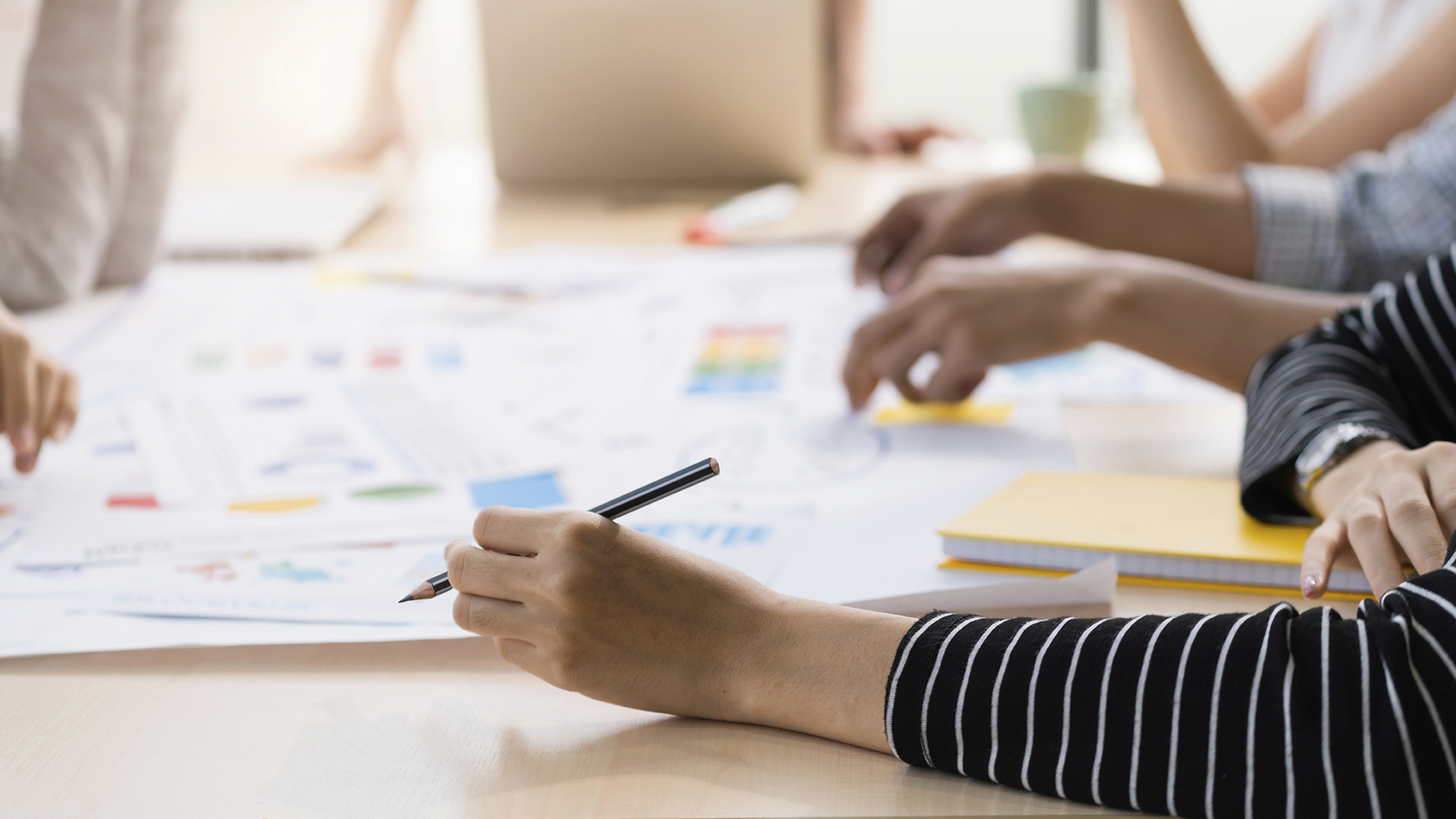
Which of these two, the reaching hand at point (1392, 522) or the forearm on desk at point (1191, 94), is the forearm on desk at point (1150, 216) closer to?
the forearm on desk at point (1191, 94)

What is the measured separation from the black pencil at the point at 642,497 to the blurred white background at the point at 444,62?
0.84 m

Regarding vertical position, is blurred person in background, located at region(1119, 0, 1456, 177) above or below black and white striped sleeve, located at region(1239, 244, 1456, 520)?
above

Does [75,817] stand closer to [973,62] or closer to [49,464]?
[49,464]

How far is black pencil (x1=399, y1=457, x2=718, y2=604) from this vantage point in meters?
0.44

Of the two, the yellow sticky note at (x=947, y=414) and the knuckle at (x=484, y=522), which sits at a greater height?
the knuckle at (x=484, y=522)

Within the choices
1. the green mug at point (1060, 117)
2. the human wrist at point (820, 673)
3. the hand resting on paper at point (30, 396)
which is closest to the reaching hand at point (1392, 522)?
the human wrist at point (820, 673)

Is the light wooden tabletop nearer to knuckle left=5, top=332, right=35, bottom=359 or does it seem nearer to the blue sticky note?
the blue sticky note

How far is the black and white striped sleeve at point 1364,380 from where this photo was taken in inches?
21.8

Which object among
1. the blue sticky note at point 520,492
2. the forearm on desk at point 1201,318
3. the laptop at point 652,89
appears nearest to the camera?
the blue sticky note at point 520,492

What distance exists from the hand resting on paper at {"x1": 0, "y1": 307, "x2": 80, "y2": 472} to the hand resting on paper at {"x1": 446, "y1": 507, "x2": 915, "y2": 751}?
1.06 feet

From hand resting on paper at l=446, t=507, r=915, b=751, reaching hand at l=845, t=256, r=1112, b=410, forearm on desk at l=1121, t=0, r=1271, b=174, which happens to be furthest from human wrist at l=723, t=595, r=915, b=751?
forearm on desk at l=1121, t=0, r=1271, b=174

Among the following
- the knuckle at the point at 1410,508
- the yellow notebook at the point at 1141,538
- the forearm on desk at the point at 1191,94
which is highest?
the forearm on desk at the point at 1191,94

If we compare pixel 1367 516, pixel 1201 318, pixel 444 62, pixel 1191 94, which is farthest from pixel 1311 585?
pixel 444 62

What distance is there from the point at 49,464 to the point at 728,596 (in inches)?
17.1
